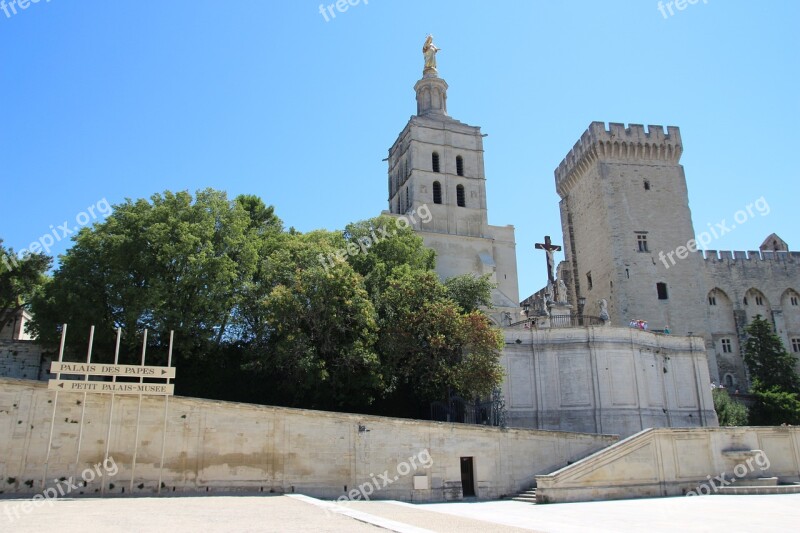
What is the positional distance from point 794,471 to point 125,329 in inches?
1098

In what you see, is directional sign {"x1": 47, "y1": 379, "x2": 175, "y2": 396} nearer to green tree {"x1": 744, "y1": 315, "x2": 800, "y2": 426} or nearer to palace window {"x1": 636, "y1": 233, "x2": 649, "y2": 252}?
green tree {"x1": 744, "y1": 315, "x2": 800, "y2": 426}

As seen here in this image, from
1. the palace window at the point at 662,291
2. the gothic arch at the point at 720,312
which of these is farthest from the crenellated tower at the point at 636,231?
the gothic arch at the point at 720,312

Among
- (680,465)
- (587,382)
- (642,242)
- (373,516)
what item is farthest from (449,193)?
(373,516)

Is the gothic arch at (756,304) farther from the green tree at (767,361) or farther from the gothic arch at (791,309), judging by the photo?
the green tree at (767,361)

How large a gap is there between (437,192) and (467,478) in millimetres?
28255

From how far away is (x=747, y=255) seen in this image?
56062 mm

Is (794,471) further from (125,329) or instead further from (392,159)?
(392,159)

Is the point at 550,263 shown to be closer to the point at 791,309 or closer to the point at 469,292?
the point at 469,292

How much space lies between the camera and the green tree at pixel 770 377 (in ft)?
137

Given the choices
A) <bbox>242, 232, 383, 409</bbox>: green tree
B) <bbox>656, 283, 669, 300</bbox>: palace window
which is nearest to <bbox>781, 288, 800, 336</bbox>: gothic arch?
<bbox>656, 283, 669, 300</bbox>: palace window

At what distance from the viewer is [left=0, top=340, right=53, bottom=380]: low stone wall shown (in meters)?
30.2

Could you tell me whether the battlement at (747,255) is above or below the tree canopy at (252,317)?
above

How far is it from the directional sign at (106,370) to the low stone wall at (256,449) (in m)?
1.29

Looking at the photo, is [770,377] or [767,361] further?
[767,361]
